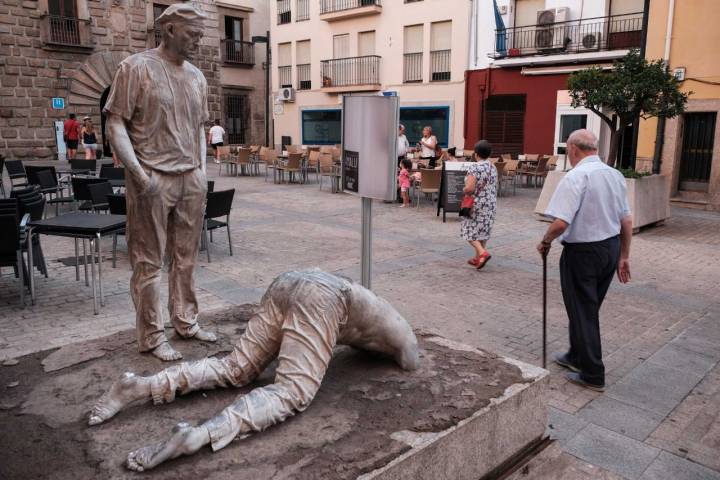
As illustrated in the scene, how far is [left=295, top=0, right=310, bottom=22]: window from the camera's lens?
27281 millimetres

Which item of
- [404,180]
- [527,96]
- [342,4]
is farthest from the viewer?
[342,4]

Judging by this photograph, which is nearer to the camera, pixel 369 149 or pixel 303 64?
pixel 369 149

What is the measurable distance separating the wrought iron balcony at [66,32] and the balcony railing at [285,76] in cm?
947

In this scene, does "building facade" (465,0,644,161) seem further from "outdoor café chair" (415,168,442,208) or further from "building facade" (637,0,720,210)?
"outdoor café chair" (415,168,442,208)

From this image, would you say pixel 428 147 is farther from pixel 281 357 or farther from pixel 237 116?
pixel 237 116

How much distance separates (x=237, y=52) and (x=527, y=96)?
47.6 ft

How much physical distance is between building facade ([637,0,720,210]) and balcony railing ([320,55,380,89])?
13.6 metres

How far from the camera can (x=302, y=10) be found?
2758 centimetres

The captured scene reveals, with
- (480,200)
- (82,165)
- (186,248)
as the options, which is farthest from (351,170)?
(82,165)

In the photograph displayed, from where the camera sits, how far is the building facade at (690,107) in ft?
39.4

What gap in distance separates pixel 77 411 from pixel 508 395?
193 cm

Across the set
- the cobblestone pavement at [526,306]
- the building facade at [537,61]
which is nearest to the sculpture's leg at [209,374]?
the cobblestone pavement at [526,306]

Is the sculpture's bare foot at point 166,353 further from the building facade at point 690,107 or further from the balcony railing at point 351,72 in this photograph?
the balcony railing at point 351,72

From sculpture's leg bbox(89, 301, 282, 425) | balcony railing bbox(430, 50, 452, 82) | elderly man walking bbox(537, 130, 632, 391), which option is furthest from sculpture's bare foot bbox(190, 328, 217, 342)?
balcony railing bbox(430, 50, 452, 82)
